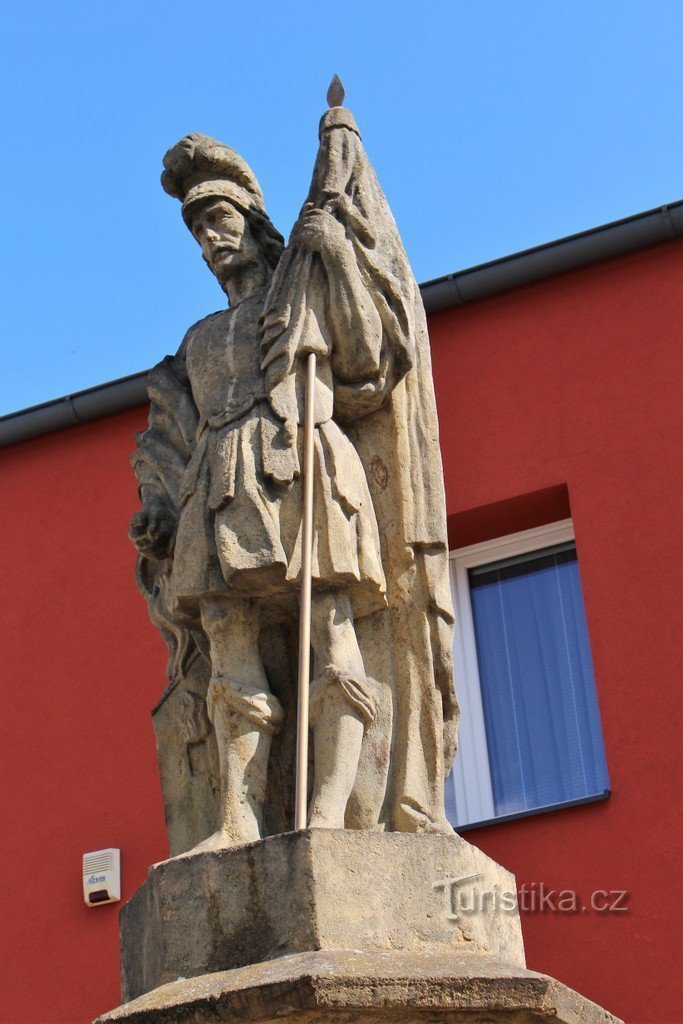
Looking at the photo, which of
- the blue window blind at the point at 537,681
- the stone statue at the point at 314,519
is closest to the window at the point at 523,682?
the blue window blind at the point at 537,681

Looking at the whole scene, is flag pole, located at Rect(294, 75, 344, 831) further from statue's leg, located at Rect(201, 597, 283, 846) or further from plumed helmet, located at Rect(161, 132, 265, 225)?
plumed helmet, located at Rect(161, 132, 265, 225)

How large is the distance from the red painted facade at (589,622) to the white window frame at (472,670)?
0.09m

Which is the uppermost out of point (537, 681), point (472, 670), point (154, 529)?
point (472, 670)

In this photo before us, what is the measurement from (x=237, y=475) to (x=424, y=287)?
15.9 ft

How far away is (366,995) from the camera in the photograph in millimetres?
4547

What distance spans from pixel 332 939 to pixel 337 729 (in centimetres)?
73

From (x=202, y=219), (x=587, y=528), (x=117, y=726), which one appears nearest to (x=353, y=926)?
(x=202, y=219)

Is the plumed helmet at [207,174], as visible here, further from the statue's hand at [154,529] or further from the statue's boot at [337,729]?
the statue's boot at [337,729]

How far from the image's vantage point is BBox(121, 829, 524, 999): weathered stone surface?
4.89 metres

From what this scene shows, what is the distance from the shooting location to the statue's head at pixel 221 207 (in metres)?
6.23

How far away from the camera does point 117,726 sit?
34.0 feet

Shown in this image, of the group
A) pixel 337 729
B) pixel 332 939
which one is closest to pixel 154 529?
pixel 337 729

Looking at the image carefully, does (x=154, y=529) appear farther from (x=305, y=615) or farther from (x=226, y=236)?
(x=226, y=236)

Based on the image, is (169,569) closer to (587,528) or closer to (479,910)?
(479,910)
